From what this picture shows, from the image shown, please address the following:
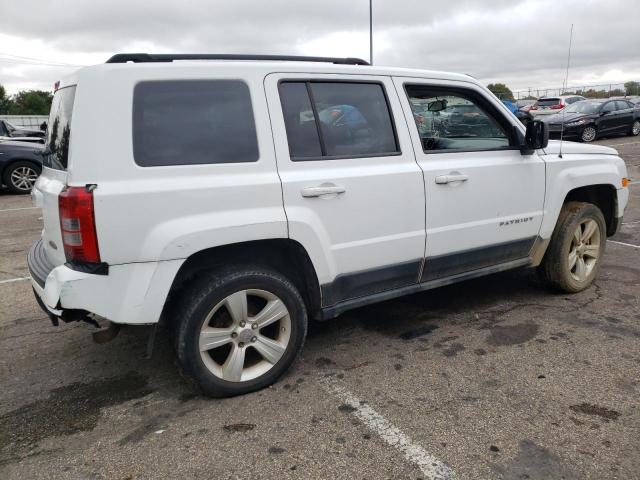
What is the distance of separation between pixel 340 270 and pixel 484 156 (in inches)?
56.3

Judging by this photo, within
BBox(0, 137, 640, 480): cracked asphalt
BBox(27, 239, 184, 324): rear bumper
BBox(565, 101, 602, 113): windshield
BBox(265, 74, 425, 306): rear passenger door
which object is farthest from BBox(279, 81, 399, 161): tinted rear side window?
BBox(565, 101, 602, 113): windshield

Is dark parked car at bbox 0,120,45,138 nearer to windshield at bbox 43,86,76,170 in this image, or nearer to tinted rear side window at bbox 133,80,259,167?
windshield at bbox 43,86,76,170

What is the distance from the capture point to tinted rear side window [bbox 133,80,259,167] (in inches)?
104

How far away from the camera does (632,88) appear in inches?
1724

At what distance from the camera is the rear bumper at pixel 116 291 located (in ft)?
8.46

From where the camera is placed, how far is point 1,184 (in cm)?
Answer: 1143

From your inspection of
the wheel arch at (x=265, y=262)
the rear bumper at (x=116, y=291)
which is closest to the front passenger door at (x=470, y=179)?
the wheel arch at (x=265, y=262)

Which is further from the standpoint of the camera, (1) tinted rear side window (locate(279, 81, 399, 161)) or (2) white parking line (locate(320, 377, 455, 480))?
(1) tinted rear side window (locate(279, 81, 399, 161))

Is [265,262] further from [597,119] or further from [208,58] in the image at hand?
[597,119]

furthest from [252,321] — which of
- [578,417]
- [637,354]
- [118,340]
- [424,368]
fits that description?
[637,354]

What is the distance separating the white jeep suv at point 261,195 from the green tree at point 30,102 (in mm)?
68256

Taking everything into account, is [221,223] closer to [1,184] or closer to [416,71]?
[416,71]

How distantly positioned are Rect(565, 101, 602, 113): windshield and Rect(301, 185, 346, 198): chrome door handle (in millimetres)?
17741

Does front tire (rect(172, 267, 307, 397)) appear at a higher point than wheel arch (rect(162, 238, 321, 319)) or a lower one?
lower
